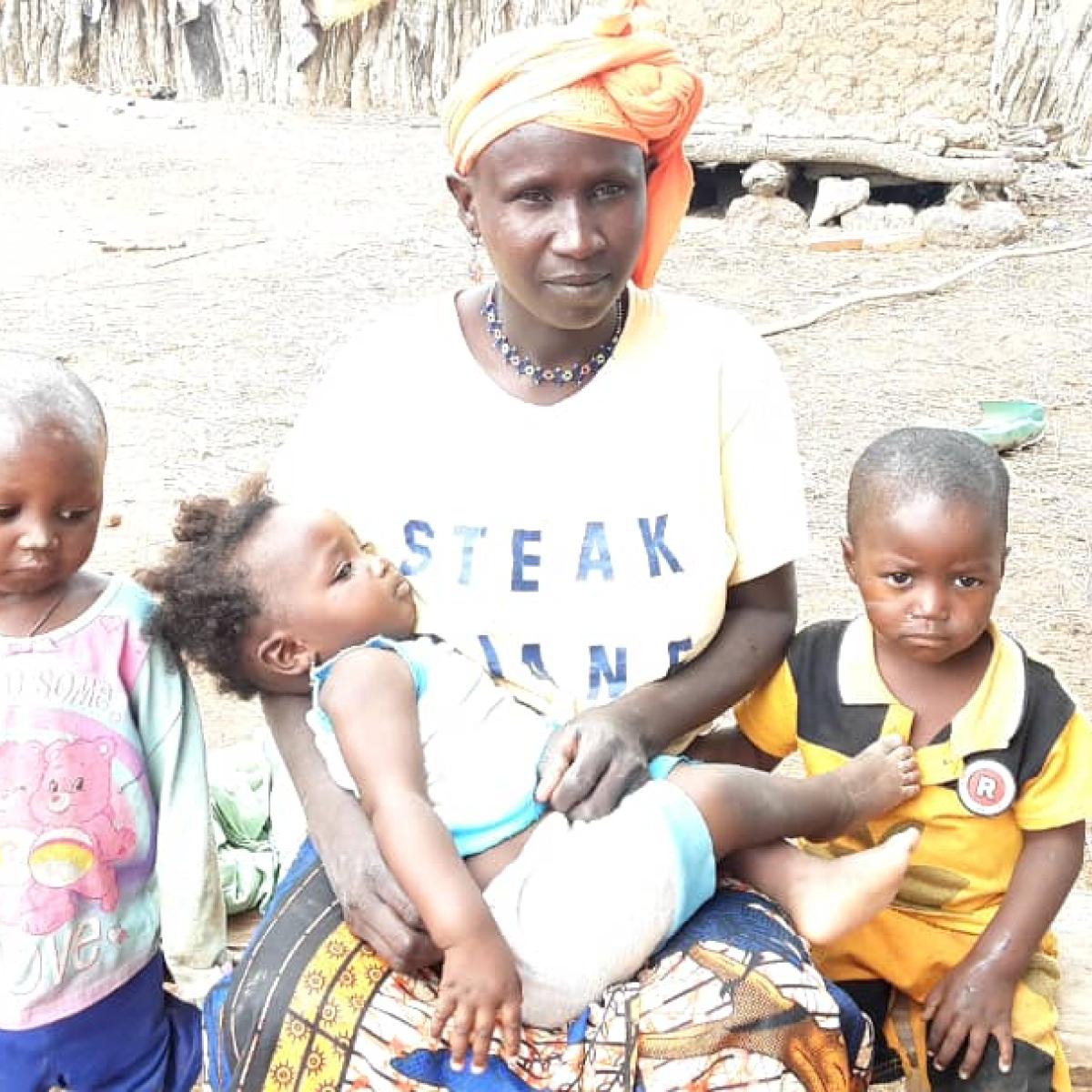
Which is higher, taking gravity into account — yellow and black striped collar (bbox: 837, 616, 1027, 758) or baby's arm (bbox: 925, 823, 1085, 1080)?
yellow and black striped collar (bbox: 837, 616, 1027, 758)

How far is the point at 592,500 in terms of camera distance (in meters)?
2.04

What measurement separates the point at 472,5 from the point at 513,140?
1198cm

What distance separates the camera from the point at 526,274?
1.98 meters

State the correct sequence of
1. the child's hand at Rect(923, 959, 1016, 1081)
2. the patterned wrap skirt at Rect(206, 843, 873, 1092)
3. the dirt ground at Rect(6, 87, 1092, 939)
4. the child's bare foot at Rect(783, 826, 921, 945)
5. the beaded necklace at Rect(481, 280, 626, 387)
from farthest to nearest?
1. the dirt ground at Rect(6, 87, 1092, 939)
2. the beaded necklace at Rect(481, 280, 626, 387)
3. the child's hand at Rect(923, 959, 1016, 1081)
4. the child's bare foot at Rect(783, 826, 921, 945)
5. the patterned wrap skirt at Rect(206, 843, 873, 1092)

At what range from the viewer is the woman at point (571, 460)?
1910mm

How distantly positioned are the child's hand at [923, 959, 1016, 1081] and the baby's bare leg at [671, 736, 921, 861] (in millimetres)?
234

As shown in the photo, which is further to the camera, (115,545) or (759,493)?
(115,545)

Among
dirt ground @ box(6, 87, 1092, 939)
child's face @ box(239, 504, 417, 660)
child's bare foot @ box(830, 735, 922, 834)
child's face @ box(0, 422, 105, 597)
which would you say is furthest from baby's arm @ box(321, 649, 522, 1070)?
dirt ground @ box(6, 87, 1092, 939)

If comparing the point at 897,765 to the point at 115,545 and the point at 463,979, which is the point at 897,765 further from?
the point at 115,545

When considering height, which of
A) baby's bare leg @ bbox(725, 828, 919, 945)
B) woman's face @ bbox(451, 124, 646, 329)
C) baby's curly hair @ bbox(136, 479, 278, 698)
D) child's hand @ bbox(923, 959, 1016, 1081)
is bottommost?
child's hand @ bbox(923, 959, 1016, 1081)

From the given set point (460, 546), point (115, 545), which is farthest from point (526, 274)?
point (115, 545)

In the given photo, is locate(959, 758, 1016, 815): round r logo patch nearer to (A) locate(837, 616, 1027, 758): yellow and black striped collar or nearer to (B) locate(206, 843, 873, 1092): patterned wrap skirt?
(A) locate(837, 616, 1027, 758): yellow and black striped collar

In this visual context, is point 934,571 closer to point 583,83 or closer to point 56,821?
point 583,83

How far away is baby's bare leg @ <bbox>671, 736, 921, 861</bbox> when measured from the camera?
6.02ft
